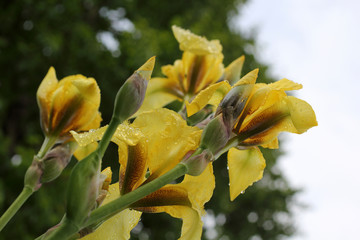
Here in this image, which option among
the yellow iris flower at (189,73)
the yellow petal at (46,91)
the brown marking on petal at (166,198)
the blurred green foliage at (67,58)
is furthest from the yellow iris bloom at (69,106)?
the blurred green foliage at (67,58)

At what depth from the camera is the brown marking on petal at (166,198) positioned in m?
0.39

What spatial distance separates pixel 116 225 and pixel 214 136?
0.15 meters

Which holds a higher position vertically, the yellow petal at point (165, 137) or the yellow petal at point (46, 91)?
the yellow petal at point (165, 137)

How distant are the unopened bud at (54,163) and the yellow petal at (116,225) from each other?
6.0 inches

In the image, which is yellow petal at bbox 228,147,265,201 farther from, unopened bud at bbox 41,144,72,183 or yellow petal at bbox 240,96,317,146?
unopened bud at bbox 41,144,72,183

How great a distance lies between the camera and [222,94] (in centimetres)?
44

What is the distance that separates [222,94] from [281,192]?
6.61 meters

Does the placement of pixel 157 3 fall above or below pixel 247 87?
below

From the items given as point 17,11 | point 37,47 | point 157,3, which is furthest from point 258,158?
point 157,3

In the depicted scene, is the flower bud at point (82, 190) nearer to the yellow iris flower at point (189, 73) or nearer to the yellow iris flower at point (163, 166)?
the yellow iris flower at point (163, 166)

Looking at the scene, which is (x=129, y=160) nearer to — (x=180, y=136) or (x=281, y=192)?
(x=180, y=136)

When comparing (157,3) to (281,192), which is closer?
(157,3)

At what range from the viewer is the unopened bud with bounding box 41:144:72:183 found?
0.53 m

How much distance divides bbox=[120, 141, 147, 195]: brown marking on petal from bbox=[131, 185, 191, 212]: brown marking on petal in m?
0.02
